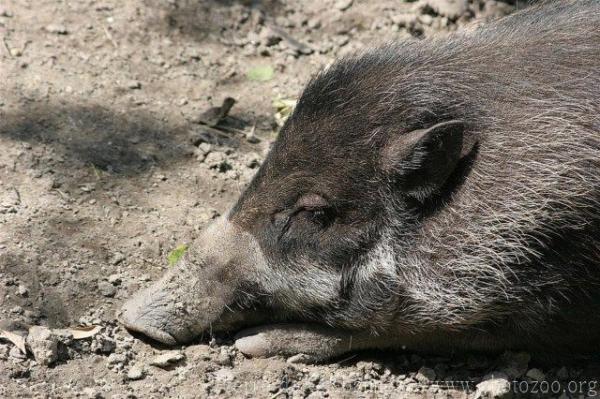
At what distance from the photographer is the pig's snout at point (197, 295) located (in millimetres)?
4137

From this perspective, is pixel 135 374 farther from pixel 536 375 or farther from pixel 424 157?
pixel 536 375

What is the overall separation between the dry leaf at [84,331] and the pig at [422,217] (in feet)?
0.46

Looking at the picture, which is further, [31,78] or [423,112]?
[31,78]

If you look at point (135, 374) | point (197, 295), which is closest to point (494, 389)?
point (197, 295)

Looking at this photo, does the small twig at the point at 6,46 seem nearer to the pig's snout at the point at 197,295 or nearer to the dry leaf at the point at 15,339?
the pig's snout at the point at 197,295

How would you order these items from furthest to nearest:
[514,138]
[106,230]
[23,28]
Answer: [23,28], [106,230], [514,138]

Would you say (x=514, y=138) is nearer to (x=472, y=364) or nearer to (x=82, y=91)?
(x=472, y=364)

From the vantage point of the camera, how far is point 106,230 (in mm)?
4664

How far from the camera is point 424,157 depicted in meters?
3.82

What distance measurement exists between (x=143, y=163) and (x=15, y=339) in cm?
157

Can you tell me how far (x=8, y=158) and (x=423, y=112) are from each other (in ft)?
7.52

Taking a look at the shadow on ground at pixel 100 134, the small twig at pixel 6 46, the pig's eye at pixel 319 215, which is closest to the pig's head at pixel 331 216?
the pig's eye at pixel 319 215

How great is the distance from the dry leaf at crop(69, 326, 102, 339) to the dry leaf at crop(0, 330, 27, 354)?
229 millimetres

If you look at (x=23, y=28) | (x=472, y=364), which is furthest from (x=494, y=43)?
(x=23, y=28)
